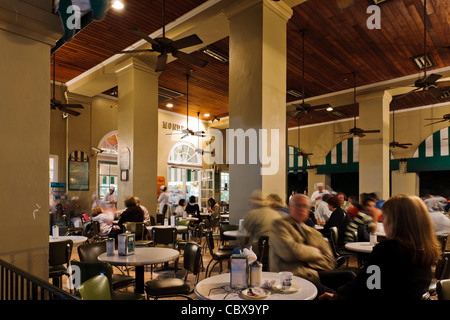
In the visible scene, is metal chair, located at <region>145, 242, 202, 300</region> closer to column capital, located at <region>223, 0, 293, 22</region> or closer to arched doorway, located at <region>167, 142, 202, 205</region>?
column capital, located at <region>223, 0, 293, 22</region>

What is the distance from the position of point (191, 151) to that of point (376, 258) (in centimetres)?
1331

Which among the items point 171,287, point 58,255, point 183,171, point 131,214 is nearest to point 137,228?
point 131,214

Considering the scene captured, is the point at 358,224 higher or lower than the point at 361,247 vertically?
higher

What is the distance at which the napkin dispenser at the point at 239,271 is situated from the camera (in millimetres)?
2398

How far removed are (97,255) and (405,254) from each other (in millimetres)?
Answer: 3422

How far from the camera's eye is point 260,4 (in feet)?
18.0

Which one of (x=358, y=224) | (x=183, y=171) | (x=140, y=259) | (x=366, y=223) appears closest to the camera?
(x=140, y=259)

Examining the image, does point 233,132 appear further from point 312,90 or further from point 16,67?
point 312,90

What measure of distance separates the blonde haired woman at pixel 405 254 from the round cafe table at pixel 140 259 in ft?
7.70

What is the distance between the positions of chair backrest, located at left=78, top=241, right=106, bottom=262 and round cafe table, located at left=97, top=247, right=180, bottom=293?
146mm

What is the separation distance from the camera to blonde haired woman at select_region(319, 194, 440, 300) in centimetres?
178

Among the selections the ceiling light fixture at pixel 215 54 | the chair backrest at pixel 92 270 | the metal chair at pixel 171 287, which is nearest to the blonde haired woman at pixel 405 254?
the metal chair at pixel 171 287

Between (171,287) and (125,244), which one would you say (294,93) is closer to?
(125,244)

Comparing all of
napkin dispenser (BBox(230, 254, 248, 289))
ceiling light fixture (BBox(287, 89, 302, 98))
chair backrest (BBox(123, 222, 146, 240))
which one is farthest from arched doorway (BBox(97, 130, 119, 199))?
napkin dispenser (BBox(230, 254, 248, 289))
